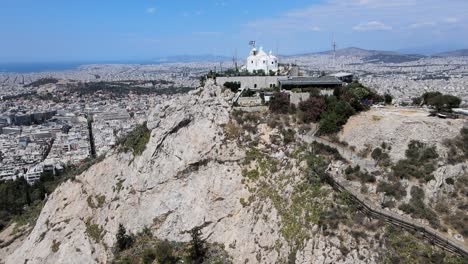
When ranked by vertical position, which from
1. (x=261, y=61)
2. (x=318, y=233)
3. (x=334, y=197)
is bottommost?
(x=318, y=233)

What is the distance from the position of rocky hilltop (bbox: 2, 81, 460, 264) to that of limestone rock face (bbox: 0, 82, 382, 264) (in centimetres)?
8

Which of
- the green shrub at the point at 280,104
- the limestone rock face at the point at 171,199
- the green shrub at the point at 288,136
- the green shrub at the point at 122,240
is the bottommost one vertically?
the green shrub at the point at 122,240

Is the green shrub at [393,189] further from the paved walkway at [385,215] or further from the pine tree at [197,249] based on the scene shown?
the pine tree at [197,249]

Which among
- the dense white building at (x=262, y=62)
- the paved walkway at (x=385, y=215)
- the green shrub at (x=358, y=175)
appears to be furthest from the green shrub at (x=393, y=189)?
the dense white building at (x=262, y=62)

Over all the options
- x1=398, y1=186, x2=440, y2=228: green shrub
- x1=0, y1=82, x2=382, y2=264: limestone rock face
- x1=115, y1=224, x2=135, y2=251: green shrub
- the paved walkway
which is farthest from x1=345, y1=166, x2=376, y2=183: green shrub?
x1=115, y1=224, x2=135, y2=251: green shrub

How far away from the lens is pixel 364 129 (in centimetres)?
2858

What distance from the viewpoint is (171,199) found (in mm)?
29016

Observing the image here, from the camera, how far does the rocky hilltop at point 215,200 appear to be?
21016mm

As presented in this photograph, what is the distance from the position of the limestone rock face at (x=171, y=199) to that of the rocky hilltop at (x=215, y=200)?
0.27 feet

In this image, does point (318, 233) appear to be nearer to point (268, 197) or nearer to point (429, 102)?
point (268, 197)

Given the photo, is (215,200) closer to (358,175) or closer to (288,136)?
(288,136)

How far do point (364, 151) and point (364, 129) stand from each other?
2414mm

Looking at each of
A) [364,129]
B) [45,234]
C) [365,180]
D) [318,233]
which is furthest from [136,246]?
[364,129]

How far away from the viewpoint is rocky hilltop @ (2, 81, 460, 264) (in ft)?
68.9
